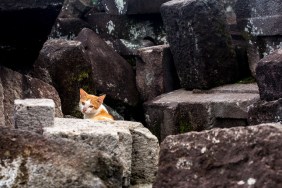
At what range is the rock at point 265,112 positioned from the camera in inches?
231

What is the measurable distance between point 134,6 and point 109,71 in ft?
4.88

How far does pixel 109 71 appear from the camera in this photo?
32.1ft

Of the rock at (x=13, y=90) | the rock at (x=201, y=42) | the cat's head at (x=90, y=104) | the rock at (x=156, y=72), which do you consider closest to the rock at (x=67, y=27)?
the rock at (x=156, y=72)

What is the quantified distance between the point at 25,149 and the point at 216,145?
0.73 m

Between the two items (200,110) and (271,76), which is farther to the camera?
(200,110)

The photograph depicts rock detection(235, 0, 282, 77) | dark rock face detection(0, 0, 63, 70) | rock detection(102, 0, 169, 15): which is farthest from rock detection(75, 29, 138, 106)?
dark rock face detection(0, 0, 63, 70)

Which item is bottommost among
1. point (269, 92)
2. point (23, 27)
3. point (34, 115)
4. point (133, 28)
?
point (269, 92)

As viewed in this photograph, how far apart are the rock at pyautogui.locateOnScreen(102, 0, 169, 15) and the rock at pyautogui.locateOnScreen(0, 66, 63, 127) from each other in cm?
563

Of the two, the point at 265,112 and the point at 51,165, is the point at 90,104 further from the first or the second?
the point at 51,165

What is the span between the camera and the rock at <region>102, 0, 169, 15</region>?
418 inches

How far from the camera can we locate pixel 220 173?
2404 mm

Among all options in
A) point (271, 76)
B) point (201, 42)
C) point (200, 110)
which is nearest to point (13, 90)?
point (271, 76)

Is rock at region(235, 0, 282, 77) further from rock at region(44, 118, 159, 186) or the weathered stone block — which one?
the weathered stone block

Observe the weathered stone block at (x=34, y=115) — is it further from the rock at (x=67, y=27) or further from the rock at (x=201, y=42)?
the rock at (x=67, y=27)
